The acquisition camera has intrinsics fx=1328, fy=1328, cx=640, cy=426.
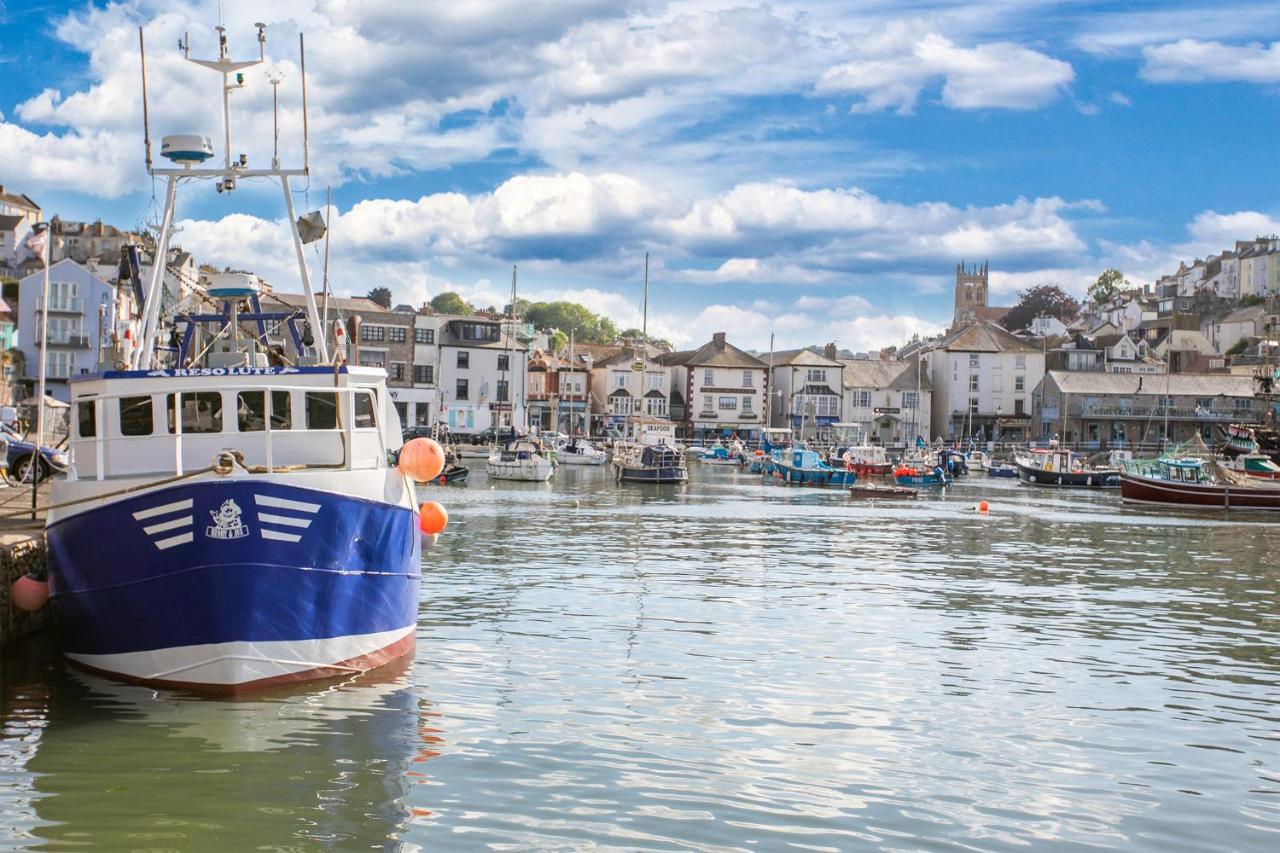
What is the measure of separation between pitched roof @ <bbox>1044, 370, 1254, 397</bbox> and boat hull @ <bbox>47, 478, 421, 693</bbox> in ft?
397

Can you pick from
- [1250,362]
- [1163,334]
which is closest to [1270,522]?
[1250,362]

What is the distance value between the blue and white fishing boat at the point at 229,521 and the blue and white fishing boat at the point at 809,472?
→ 65.5 metres

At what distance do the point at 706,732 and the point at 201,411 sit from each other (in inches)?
311

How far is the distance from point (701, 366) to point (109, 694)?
119 metres

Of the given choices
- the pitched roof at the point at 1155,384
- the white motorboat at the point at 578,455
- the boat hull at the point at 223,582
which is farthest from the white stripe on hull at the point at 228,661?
the pitched roof at the point at 1155,384

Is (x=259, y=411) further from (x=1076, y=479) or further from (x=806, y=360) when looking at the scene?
(x=806, y=360)

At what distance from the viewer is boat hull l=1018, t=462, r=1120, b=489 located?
307 ft

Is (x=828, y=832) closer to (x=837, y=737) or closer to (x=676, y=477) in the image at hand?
(x=837, y=737)

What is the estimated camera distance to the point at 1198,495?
238 ft

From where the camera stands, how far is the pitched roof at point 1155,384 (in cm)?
12788

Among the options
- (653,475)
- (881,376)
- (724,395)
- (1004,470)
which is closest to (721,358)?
(724,395)

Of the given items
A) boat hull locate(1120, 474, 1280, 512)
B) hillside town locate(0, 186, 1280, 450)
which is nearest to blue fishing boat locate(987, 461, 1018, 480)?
hillside town locate(0, 186, 1280, 450)

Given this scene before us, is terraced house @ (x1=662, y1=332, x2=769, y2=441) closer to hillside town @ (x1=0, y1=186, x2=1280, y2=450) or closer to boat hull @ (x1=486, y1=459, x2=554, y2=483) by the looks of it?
hillside town @ (x1=0, y1=186, x2=1280, y2=450)

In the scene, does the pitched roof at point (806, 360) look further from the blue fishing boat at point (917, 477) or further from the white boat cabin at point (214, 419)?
the white boat cabin at point (214, 419)
